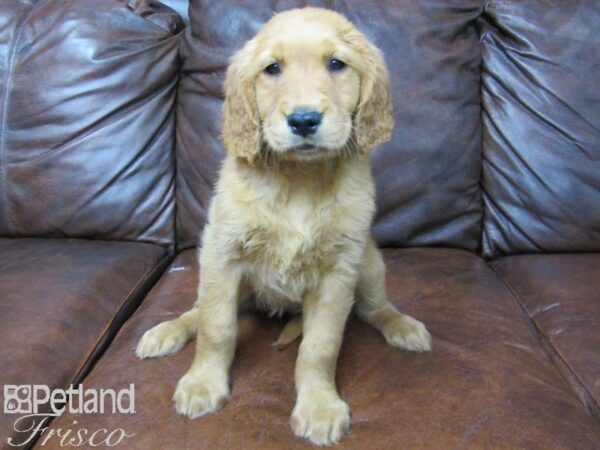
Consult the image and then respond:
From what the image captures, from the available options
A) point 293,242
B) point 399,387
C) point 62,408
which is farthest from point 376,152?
point 62,408

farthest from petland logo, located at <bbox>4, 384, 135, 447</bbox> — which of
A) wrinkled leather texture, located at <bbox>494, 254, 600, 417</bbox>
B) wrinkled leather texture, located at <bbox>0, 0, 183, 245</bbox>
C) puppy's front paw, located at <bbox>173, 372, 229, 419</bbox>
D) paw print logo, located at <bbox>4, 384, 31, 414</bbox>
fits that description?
wrinkled leather texture, located at <bbox>494, 254, 600, 417</bbox>

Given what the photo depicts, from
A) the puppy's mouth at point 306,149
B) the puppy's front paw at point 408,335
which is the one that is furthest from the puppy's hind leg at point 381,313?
the puppy's mouth at point 306,149

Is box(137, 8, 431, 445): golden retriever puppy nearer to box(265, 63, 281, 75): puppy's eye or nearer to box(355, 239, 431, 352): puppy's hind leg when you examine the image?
box(265, 63, 281, 75): puppy's eye

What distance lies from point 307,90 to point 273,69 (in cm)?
19

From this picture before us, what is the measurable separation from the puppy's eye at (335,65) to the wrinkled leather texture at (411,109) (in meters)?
0.86

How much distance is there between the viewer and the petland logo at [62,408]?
4.20 feet

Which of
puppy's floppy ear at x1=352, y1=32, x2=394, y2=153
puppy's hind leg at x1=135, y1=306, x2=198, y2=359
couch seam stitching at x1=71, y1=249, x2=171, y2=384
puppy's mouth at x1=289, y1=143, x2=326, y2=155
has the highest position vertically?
puppy's floppy ear at x1=352, y1=32, x2=394, y2=153

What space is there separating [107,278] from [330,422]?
1064 mm

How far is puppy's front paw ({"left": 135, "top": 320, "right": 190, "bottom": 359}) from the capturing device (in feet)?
5.26

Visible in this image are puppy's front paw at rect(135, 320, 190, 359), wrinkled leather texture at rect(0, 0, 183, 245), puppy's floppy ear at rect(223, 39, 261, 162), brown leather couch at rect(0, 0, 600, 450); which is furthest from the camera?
wrinkled leather texture at rect(0, 0, 183, 245)

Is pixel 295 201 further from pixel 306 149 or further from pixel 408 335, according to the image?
pixel 408 335

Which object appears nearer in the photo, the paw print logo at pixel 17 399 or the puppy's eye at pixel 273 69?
the paw print logo at pixel 17 399

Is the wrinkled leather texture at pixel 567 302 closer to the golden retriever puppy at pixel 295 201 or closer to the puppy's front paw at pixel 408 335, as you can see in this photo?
the puppy's front paw at pixel 408 335

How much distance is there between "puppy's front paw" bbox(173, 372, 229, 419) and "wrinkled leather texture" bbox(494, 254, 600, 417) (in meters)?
0.95
